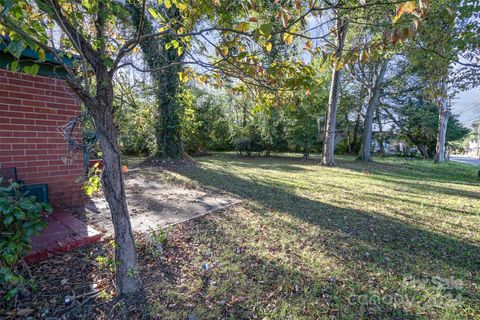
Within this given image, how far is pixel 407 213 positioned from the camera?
3.97 meters

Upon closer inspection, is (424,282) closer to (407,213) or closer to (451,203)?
(407,213)

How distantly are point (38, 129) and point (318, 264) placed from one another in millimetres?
3649

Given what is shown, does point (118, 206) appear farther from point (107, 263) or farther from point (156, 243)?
point (156, 243)

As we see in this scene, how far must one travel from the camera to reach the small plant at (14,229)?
5.09 ft

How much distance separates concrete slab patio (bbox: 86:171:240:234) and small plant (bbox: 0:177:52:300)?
119cm

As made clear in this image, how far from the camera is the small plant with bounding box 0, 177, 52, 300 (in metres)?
1.55

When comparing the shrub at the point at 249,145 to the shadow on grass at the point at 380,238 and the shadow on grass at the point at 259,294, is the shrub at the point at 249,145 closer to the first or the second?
the shadow on grass at the point at 380,238

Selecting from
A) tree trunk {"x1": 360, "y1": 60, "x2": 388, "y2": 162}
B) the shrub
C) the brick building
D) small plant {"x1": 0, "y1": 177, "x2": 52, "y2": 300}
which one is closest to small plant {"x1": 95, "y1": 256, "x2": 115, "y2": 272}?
small plant {"x1": 0, "y1": 177, "x2": 52, "y2": 300}

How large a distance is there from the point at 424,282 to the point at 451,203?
3.59 m

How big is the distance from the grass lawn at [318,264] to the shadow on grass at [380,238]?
1 centimetres

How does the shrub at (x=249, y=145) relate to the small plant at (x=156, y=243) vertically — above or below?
above

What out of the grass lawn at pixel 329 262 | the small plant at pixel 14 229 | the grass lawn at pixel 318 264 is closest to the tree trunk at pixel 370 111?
the grass lawn at pixel 329 262

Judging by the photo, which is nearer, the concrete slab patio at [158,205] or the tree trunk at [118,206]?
the tree trunk at [118,206]

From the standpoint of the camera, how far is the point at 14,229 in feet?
5.46
